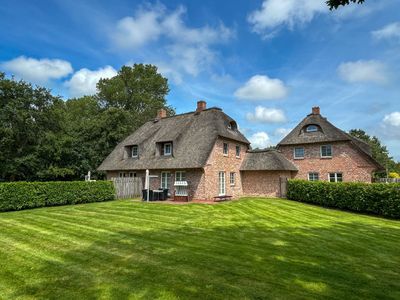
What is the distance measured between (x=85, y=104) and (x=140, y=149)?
33811mm

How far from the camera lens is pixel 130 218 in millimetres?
14023

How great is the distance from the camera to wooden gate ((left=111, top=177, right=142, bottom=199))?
79.0 ft

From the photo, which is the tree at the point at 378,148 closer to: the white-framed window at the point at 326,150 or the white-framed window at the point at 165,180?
the white-framed window at the point at 326,150

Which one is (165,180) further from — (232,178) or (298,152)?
(298,152)

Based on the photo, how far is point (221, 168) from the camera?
24188mm

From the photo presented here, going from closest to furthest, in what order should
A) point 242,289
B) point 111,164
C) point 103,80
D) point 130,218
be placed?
1. point 242,289
2. point 130,218
3. point 111,164
4. point 103,80

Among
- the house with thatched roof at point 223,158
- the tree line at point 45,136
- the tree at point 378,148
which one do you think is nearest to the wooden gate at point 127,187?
the house with thatched roof at point 223,158

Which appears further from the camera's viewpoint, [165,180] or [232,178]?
[232,178]

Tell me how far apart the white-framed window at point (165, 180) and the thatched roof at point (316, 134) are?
13.2m

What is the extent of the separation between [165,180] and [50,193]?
8953mm

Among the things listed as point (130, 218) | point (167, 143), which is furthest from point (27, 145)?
point (130, 218)

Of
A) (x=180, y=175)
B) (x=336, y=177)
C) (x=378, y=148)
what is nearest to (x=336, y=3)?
(x=180, y=175)

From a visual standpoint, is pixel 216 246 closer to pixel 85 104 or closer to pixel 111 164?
pixel 111 164

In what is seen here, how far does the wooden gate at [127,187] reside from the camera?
24.1 metres
